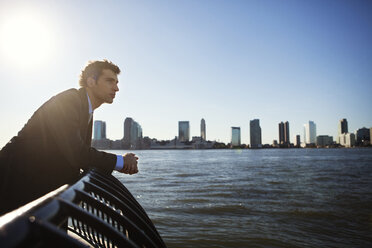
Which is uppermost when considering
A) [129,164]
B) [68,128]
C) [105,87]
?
[105,87]

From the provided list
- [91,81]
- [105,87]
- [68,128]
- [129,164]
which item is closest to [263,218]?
[129,164]

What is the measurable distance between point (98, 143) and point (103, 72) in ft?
643

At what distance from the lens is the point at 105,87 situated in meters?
2.55

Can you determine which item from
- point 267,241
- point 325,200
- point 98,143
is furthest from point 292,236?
point 98,143

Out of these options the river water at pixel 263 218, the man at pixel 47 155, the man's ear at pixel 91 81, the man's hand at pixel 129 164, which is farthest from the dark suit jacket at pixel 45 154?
the river water at pixel 263 218

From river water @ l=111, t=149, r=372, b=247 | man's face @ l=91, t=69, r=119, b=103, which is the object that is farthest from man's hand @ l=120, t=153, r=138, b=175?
river water @ l=111, t=149, r=372, b=247

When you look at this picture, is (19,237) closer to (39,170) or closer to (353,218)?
(39,170)

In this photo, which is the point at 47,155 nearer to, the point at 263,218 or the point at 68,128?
the point at 68,128

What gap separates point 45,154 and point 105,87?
93 centimetres

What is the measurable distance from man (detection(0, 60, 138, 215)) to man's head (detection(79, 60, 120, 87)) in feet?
1.43

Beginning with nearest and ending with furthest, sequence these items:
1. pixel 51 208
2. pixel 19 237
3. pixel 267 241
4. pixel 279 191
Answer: pixel 19 237, pixel 51 208, pixel 267 241, pixel 279 191

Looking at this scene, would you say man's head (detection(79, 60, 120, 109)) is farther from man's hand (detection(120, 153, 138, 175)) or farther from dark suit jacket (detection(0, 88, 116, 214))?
man's hand (detection(120, 153, 138, 175))

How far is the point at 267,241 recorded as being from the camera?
4.92 meters

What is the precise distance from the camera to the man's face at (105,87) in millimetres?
2533
